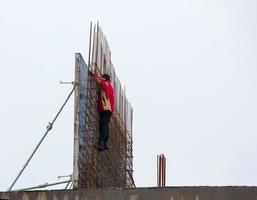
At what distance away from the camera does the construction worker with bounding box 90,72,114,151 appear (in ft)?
51.4

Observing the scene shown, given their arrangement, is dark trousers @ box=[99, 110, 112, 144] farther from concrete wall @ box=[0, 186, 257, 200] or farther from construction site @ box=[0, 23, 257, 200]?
concrete wall @ box=[0, 186, 257, 200]

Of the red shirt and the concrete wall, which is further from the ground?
the red shirt

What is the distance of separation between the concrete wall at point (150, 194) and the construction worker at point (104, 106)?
4.07 meters

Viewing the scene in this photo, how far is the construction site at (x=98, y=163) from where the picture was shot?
11570 mm

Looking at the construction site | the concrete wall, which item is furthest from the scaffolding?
the concrete wall

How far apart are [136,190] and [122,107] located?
11.0 meters

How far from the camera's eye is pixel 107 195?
11648 millimetres

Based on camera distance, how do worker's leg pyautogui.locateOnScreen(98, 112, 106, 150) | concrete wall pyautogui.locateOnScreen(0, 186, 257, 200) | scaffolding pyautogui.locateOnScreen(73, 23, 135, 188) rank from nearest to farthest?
concrete wall pyautogui.locateOnScreen(0, 186, 257, 200) → scaffolding pyautogui.locateOnScreen(73, 23, 135, 188) → worker's leg pyautogui.locateOnScreen(98, 112, 106, 150)

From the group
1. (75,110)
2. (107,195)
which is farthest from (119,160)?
(107,195)

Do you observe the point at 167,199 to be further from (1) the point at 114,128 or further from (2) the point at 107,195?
(1) the point at 114,128

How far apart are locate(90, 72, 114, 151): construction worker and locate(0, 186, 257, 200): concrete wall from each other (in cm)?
Result: 407

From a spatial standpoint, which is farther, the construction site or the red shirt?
the red shirt

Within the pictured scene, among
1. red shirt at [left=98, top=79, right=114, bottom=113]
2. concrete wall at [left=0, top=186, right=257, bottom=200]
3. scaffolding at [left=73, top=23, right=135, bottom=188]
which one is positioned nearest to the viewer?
concrete wall at [left=0, top=186, right=257, bottom=200]

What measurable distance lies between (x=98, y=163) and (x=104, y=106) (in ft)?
4.64
